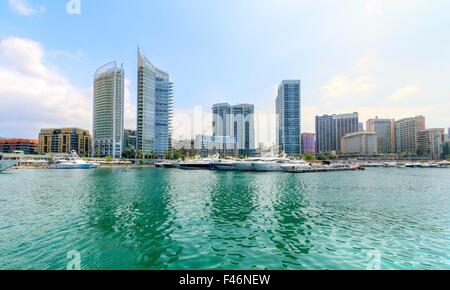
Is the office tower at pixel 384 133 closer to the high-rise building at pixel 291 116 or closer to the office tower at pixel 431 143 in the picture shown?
the office tower at pixel 431 143

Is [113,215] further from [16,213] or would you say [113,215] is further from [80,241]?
[16,213]

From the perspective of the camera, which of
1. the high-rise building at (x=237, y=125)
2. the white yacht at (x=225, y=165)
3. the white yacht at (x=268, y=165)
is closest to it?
the white yacht at (x=268, y=165)

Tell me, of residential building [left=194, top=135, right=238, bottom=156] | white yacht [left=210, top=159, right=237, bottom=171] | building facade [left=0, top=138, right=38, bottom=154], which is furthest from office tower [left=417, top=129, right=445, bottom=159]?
building facade [left=0, top=138, right=38, bottom=154]

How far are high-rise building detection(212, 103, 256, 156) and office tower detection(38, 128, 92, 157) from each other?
3643 inches

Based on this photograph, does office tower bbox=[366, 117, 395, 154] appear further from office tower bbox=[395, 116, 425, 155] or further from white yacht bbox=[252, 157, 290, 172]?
white yacht bbox=[252, 157, 290, 172]

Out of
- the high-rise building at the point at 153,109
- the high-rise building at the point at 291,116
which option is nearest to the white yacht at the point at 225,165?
the high-rise building at the point at 153,109

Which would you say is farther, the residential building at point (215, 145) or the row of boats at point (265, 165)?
the residential building at point (215, 145)

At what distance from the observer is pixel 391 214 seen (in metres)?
16.7

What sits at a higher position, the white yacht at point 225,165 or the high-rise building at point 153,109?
the high-rise building at point 153,109

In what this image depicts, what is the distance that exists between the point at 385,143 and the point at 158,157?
175m

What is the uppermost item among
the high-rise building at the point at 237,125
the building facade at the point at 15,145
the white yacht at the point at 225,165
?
the high-rise building at the point at 237,125

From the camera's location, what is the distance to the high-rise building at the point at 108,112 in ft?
468

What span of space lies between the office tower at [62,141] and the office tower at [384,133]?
217045 mm
